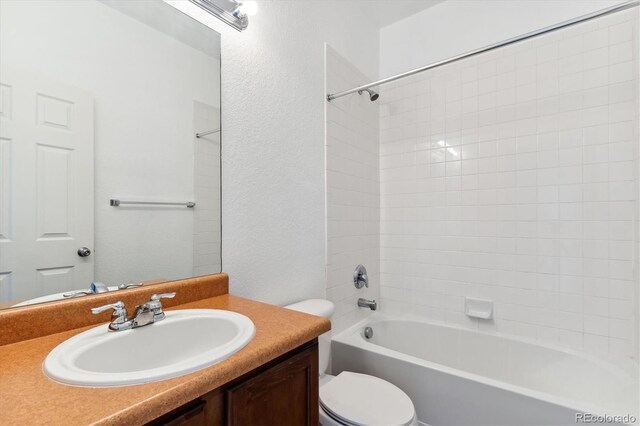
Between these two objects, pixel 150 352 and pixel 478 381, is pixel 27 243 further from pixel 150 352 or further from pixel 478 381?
pixel 478 381

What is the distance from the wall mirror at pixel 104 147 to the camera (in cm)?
82

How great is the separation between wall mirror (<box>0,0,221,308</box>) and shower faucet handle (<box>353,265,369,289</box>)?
1129mm

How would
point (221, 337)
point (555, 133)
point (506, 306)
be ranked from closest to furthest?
point (221, 337), point (555, 133), point (506, 306)

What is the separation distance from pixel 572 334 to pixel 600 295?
275 mm

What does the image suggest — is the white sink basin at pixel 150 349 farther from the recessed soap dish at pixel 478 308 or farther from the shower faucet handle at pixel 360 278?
the recessed soap dish at pixel 478 308

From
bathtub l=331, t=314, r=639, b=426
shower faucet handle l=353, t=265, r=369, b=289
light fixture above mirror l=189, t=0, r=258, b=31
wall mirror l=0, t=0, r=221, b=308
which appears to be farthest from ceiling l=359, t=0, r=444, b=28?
bathtub l=331, t=314, r=639, b=426

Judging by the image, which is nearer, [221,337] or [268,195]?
[221,337]

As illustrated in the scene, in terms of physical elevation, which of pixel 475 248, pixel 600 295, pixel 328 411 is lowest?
pixel 328 411

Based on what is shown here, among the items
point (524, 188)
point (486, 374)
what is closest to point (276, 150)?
point (524, 188)

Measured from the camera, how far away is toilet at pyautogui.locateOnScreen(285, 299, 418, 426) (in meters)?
1.22

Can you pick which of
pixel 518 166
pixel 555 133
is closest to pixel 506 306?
pixel 518 166

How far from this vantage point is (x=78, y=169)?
0.92 metres

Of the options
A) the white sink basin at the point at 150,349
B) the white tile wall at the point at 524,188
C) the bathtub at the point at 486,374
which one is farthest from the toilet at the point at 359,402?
the white tile wall at the point at 524,188

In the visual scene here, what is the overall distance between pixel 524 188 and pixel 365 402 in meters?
1.59
